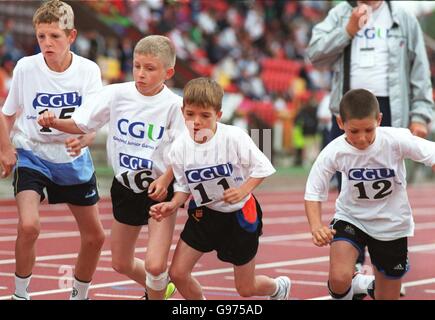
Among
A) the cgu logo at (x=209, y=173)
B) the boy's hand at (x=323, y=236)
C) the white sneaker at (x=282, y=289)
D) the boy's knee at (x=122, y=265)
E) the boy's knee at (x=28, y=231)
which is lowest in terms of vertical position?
the white sneaker at (x=282, y=289)

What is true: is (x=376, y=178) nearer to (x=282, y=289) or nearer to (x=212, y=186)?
(x=212, y=186)

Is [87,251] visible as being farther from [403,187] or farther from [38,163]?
[403,187]

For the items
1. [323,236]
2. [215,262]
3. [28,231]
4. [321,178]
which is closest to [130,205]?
[28,231]

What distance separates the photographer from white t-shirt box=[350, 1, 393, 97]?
934cm

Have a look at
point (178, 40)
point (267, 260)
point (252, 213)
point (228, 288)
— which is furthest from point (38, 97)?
point (178, 40)

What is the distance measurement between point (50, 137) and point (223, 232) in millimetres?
1566

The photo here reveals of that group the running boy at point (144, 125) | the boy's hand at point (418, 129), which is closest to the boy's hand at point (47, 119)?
the running boy at point (144, 125)

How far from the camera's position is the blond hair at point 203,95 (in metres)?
7.30

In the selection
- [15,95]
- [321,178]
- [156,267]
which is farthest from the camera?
[15,95]

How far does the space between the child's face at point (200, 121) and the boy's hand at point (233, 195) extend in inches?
17.3

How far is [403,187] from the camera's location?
7648mm

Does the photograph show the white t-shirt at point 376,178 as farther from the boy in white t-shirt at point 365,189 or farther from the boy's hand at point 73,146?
the boy's hand at point 73,146

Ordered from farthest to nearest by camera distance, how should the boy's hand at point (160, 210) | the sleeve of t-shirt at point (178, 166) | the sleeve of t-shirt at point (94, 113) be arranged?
the sleeve of t-shirt at point (94, 113) → the sleeve of t-shirt at point (178, 166) → the boy's hand at point (160, 210)

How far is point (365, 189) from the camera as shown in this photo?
→ 24.8 ft
